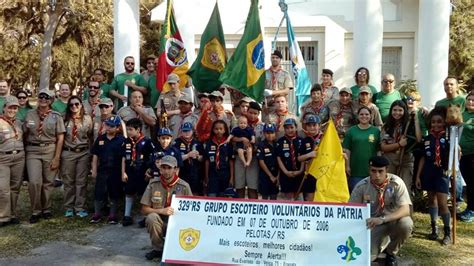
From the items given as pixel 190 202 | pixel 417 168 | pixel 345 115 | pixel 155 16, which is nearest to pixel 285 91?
pixel 345 115

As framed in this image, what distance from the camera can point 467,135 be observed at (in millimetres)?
7719

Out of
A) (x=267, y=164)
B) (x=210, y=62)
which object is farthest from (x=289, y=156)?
(x=210, y=62)

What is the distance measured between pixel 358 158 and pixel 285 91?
2106 mm

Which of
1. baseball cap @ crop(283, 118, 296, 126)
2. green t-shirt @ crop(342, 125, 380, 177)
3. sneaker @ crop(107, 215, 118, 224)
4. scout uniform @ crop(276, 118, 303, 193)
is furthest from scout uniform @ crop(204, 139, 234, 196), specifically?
green t-shirt @ crop(342, 125, 380, 177)

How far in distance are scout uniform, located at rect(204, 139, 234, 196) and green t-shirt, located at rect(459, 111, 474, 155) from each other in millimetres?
3351

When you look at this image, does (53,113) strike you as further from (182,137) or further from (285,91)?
(285,91)

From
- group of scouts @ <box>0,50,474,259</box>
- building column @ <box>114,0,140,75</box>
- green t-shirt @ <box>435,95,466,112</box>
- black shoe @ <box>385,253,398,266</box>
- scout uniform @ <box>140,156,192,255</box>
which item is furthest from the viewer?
building column @ <box>114,0,140,75</box>

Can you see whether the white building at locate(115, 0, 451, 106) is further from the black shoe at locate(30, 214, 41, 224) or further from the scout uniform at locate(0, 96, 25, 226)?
the black shoe at locate(30, 214, 41, 224)

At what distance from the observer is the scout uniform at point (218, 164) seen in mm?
7465

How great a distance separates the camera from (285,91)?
8797mm

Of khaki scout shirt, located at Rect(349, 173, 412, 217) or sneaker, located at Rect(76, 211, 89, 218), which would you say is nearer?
khaki scout shirt, located at Rect(349, 173, 412, 217)

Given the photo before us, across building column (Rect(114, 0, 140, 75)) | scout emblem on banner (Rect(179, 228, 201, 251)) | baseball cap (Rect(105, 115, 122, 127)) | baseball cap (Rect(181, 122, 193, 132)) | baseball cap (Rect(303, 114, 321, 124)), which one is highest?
building column (Rect(114, 0, 140, 75))

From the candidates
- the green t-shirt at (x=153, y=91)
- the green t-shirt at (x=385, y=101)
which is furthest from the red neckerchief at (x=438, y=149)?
the green t-shirt at (x=153, y=91)

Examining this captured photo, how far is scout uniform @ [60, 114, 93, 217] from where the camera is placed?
8.11m
